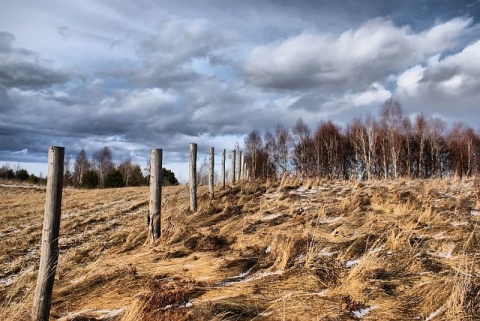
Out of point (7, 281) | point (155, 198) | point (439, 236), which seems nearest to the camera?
point (7, 281)

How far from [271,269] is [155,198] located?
11.2 feet

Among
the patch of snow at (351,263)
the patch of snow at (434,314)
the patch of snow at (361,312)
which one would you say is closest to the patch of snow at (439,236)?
the patch of snow at (351,263)

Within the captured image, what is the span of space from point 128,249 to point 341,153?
4254 centimetres

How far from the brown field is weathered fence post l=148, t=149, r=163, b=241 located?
0.25 metres

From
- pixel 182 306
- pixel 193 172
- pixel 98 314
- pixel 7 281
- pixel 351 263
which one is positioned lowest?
pixel 7 281

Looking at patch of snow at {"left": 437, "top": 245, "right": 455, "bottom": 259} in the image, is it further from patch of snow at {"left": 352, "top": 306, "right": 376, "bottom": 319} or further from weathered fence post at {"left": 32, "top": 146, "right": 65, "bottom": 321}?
weathered fence post at {"left": 32, "top": 146, "right": 65, "bottom": 321}

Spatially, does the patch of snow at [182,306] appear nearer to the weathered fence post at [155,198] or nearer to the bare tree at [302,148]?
the weathered fence post at [155,198]

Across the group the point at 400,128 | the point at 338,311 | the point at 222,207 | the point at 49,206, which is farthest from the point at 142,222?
the point at 400,128

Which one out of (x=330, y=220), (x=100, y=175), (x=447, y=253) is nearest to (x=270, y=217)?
(x=330, y=220)

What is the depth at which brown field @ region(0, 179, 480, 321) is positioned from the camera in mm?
3736

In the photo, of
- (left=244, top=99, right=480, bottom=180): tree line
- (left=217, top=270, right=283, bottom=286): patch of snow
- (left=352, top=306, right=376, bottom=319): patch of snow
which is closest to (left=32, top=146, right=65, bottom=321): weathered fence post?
(left=217, top=270, right=283, bottom=286): patch of snow

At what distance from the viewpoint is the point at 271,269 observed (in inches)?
196

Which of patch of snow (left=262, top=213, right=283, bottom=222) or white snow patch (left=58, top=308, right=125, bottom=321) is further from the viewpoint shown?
patch of snow (left=262, top=213, right=283, bottom=222)

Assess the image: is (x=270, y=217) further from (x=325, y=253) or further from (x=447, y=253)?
(x=447, y=253)
